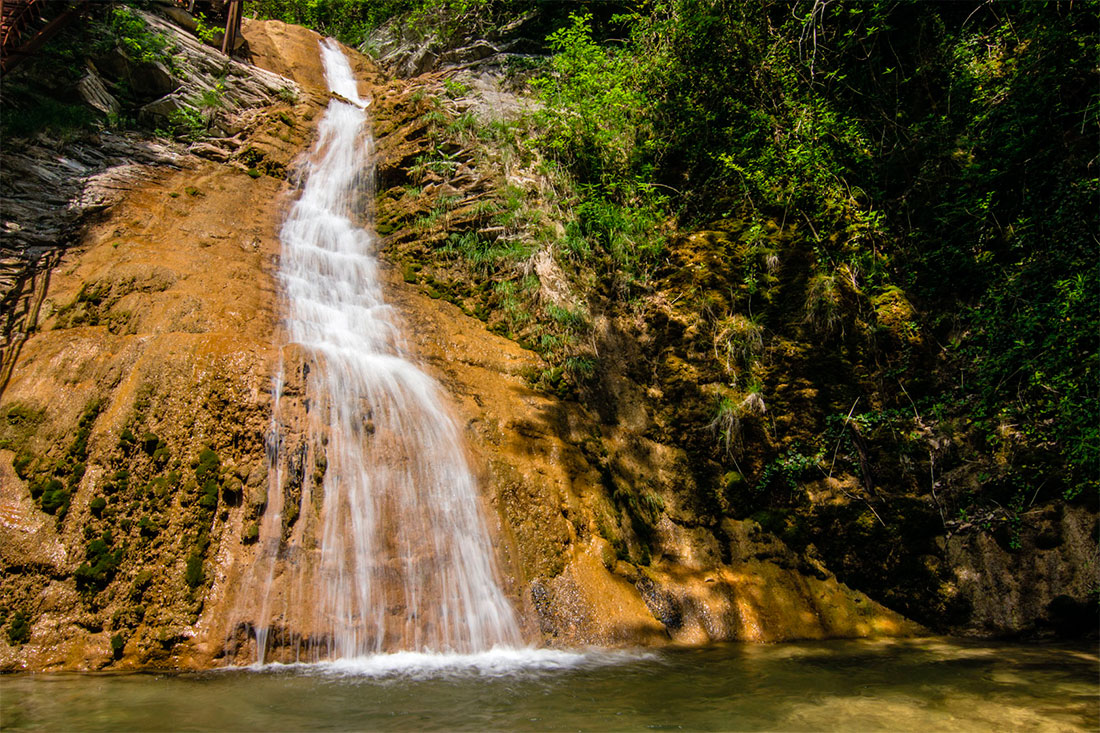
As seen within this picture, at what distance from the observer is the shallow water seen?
120 inches

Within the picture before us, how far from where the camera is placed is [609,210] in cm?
839

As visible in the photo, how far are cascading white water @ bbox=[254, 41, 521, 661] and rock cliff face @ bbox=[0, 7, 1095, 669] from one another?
0.77ft

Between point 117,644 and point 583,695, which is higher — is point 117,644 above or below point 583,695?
above

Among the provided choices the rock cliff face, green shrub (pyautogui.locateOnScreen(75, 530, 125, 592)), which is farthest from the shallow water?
green shrub (pyautogui.locateOnScreen(75, 530, 125, 592))

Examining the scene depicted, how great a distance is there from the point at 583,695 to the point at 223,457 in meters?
3.50

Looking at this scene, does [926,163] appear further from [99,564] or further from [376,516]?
[99,564]

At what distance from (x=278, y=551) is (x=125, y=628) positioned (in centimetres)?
106

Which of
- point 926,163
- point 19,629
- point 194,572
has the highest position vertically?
point 926,163

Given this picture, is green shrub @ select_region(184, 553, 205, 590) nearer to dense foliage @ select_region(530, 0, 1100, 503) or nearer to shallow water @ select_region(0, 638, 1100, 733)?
shallow water @ select_region(0, 638, 1100, 733)

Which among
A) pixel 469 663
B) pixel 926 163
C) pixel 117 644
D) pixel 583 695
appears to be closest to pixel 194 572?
pixel 117 644

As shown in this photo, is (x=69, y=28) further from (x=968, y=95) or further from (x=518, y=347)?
(x=968, y=95)

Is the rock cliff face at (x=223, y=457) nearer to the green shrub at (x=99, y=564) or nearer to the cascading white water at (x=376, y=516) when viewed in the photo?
the green shrub at (x=99, y=564)

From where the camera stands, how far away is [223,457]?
4.86 meters

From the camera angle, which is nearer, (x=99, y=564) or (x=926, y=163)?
(x=99, y=564)
